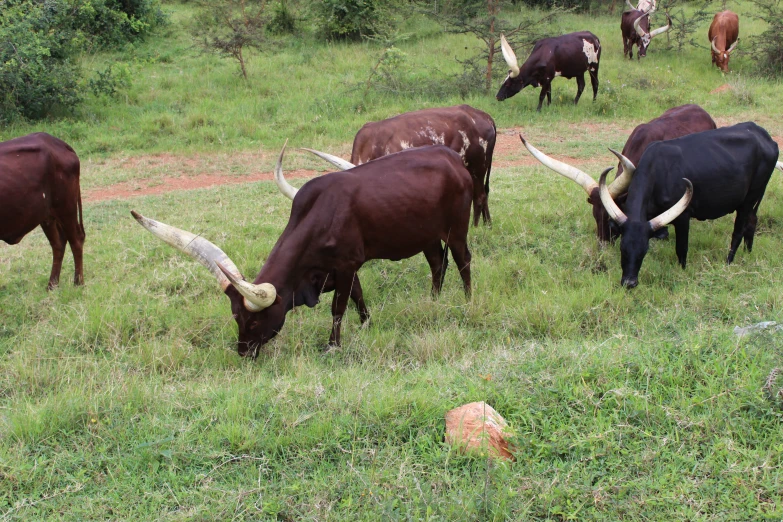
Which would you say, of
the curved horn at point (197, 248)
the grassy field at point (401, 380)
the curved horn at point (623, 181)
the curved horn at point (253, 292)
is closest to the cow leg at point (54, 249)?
the grassy field at point (401, 380)

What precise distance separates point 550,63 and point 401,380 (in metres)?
10.7

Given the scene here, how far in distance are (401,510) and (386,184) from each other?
9.55ft

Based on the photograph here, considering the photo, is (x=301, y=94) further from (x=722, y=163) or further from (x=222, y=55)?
(x=722, y=163)

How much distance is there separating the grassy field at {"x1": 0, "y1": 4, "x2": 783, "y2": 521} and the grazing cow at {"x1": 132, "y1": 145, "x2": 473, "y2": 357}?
403 mm

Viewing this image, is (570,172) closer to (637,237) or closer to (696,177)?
(696,177)

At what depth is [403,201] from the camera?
5473mm

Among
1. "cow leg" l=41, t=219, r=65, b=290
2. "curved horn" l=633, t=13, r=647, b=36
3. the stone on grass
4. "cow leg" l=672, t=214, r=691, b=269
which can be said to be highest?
"curved horn" l=633, t=13, r=647, b=36

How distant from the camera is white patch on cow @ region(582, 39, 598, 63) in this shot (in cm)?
1368

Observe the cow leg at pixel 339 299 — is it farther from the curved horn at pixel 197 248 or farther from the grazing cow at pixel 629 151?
the grazing cow at pixel 629 151

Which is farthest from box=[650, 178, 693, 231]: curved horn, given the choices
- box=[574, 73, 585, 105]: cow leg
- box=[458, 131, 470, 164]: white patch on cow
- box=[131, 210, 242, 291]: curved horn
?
box=[574, 73, 585, 105]: cow leg

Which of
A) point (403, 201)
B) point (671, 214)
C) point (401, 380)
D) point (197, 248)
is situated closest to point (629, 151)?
point (671, 214)

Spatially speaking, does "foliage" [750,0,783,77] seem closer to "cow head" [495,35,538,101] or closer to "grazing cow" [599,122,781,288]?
"cow head" [495,35,538,101]

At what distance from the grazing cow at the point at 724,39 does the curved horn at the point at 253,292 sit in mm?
14727

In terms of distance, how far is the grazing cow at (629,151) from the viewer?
22.6 ft
